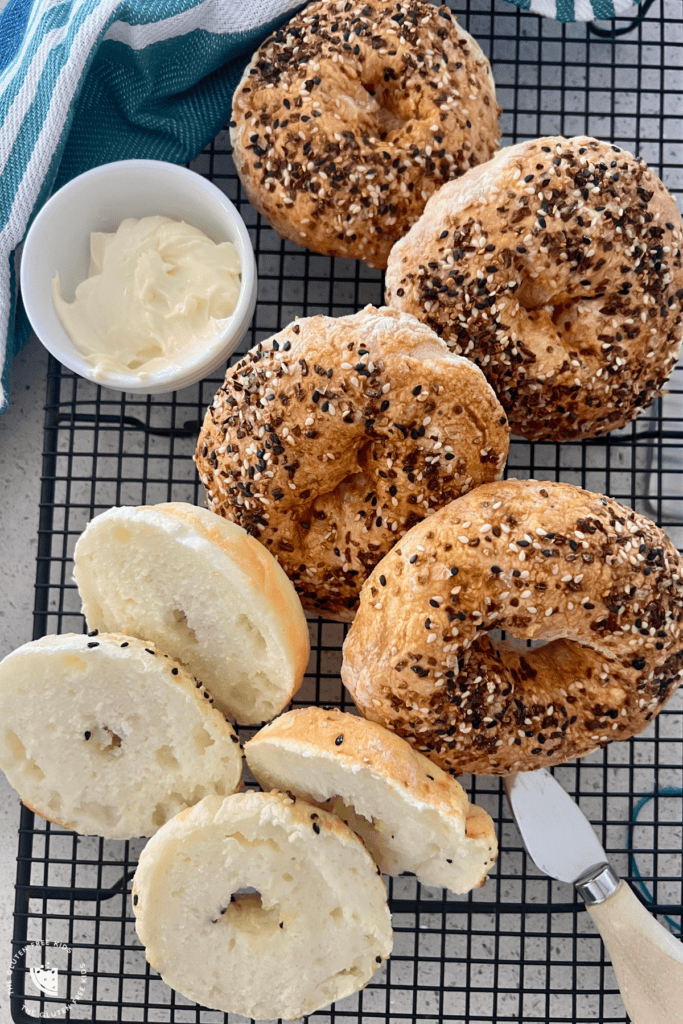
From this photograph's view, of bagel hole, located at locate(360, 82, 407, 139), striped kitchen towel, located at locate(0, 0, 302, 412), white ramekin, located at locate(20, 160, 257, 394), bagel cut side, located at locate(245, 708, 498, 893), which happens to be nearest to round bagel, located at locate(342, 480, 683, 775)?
bagel cut side, located at locate(245, 708, 498, 893)

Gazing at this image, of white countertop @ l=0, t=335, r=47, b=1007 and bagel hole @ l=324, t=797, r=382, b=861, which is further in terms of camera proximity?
white countertop @ l=0, t=335, r=47, b=1007

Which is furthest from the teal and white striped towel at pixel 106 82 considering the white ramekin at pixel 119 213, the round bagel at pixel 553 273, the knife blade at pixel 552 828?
the knife blade at pixel 552 828

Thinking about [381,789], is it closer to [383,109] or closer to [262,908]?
[262,908]

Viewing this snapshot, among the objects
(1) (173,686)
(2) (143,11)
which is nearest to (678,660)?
(1) (173,686)

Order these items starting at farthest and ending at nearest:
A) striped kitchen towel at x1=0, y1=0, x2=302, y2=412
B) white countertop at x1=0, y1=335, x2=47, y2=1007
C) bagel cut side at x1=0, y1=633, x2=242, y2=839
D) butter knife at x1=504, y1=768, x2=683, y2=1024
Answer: white countertop at x1=0, y1=335, x2=47, y2=1007 → striped kitchen towel at x1=0, y1=0, x2=302, y2=412 → butter knife at x1=504, y1=768, x2=683, y2=1024 → bagel cut side at x1=0, y1=633, x2=242, y2=839

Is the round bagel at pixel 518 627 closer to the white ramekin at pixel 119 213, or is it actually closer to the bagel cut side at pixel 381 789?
the bagel cut side at pixel 381 789

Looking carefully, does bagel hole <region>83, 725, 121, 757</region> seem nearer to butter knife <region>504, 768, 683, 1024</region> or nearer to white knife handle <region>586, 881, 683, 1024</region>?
butter knife <region>504, 768, 683, 1024</region>

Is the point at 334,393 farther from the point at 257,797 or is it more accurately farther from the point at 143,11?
the point at 143,11

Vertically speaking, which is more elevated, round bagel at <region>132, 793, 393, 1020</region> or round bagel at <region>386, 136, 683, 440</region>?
round bagel at <region>386, 136, 683, 440</region>
